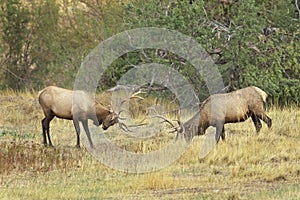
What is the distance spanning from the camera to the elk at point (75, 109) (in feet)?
50.8

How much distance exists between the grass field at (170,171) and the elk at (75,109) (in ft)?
1.81

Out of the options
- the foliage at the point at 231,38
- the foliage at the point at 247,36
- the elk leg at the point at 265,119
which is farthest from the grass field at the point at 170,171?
the foliage at the point at 231,38

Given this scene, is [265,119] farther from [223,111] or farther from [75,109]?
[75,109]

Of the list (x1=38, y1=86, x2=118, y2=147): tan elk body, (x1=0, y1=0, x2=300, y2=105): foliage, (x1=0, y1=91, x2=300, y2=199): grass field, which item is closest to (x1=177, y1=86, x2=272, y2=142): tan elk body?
(x1=0, y1=91, x2=300, y2=199): grass field

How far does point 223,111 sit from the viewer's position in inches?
589

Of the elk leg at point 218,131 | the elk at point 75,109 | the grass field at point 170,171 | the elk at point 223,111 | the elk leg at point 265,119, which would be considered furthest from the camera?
the elk at point 75,109

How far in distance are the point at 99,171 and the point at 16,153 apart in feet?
6.85

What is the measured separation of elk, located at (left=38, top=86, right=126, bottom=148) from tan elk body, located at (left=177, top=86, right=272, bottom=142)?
5.28ft

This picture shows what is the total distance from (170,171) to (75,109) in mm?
4019

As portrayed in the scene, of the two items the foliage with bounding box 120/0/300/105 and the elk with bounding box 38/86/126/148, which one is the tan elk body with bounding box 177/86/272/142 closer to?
the elk with bounding box 38/86/126/148

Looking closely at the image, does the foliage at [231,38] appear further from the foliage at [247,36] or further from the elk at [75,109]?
the elk at [75,109]

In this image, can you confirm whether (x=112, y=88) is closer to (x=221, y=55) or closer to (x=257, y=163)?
(x=221, y=55)

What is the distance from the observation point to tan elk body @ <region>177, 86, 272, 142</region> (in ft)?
49.0

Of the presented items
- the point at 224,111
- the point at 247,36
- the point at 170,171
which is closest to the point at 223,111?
the point at 224,111
